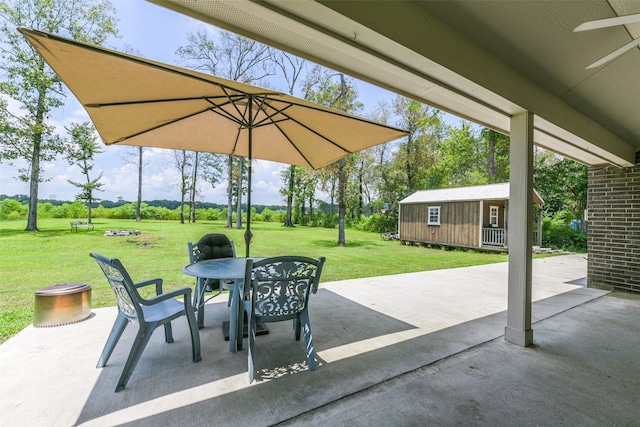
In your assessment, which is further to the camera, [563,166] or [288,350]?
[563,166]

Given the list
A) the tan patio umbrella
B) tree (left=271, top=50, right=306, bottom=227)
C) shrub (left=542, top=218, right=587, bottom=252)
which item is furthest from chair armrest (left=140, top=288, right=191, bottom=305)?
shrub (left=542, top=218, right=587, bottom=252)

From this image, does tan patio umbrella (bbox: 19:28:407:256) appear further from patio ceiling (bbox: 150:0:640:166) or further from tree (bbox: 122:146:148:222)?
tree (bbox: 122:146:148:222)

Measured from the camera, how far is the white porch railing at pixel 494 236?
10.9m

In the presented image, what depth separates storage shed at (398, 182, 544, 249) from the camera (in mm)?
11328

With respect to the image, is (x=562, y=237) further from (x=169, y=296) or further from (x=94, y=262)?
(x=94, y=262)

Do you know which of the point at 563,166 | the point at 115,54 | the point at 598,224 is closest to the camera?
the point at 115,54

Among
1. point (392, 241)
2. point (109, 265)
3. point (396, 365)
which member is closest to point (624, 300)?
point (396, 365)

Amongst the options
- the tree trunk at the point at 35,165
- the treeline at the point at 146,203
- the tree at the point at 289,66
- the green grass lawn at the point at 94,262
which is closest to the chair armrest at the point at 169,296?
the green grass lawn at the point at 94,262

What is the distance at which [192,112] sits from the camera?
3.02 meters

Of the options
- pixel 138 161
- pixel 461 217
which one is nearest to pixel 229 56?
pixel 138 161

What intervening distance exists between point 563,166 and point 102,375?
64.0 feet

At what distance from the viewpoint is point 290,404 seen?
5.91 ft

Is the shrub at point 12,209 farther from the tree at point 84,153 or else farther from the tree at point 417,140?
the tree at point 417,140

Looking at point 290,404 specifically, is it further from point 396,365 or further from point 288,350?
point 396,365
